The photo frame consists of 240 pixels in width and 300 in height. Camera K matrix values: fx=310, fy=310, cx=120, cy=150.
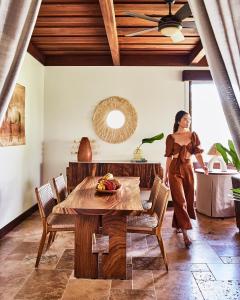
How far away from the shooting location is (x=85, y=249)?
8.80ft

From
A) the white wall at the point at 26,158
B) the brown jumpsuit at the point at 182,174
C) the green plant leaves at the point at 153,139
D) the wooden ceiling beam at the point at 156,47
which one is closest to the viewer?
the brown jumpsuit at the point at 182,174

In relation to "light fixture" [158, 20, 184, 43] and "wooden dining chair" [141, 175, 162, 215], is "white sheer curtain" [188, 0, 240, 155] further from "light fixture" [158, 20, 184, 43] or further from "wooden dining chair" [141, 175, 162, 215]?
"wooden dining chair" [141, 175, 162, 215]

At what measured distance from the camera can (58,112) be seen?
5.45 meters

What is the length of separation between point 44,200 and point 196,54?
325cm

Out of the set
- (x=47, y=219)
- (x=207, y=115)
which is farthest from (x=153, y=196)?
(x=207, y=115)

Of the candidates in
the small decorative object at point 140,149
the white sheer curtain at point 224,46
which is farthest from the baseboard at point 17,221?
the white sheer curtain at point 224,46

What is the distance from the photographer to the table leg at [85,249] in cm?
268

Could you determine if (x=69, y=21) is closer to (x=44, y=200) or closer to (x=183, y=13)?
(x=183, y=13)

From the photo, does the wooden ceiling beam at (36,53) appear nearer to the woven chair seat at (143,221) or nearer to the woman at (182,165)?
the woman at (182,165)

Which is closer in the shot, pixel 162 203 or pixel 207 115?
pixel 162 203

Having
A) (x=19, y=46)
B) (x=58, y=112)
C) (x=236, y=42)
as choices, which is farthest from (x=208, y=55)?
(x=58, y=112)

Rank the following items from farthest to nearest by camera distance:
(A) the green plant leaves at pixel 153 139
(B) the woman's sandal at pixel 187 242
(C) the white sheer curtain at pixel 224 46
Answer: (A) the green plant leaves at pixel 153 139 < (B) the woman's sandal at pixel 187 242 < (C) the white sheer curtain at pixel 224 46

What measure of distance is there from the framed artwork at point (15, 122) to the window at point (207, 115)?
286 centimetres

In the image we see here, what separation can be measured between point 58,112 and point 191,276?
3674 mm
